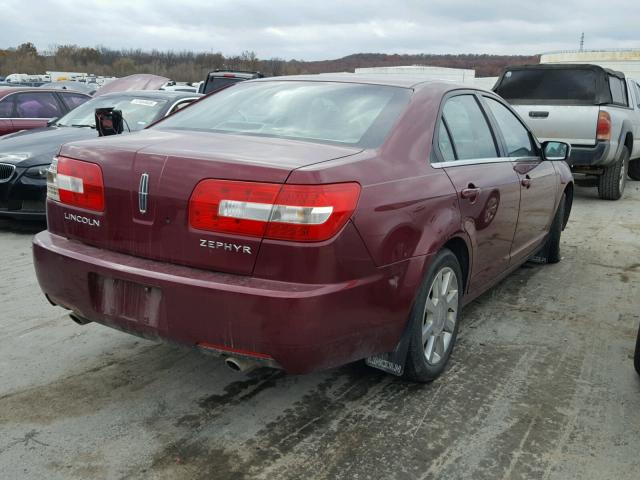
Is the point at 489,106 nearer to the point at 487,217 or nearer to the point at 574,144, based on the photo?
the point at 487,217

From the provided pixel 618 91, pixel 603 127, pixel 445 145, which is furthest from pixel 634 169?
pixel 445 145

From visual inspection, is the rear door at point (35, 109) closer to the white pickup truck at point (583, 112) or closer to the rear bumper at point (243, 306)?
the white pickup truck at point (583, 112)

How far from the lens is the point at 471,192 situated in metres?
3.41

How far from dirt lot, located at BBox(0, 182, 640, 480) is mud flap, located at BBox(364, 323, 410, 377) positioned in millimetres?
188

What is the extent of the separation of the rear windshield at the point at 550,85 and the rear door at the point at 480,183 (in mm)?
5712

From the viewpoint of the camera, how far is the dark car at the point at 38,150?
20.7ft

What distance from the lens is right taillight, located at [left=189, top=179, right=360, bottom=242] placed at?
242cm

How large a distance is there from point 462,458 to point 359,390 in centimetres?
72

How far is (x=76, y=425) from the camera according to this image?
2797 millimetres

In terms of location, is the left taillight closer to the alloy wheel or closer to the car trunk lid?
the car trunk lid

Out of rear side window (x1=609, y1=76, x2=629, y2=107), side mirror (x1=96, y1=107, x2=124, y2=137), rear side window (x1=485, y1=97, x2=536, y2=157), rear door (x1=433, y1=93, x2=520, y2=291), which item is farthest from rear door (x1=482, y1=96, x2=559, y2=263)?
rear side window (x1=609, y1=76, x2=629, y2=107)

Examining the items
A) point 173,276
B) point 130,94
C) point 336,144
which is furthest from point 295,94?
point 130,94

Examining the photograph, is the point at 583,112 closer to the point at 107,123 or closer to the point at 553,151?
the point at 553,151

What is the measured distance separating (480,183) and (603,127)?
594 centimetres
